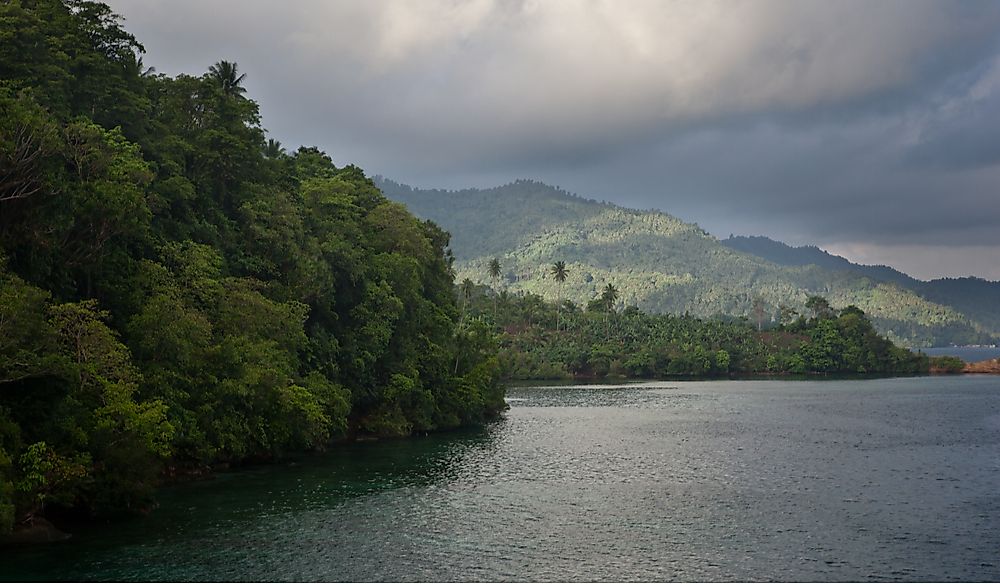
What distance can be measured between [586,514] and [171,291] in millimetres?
29220

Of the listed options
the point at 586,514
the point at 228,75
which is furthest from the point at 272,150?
the point at 586,514

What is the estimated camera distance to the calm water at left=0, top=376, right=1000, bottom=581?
35.4 meters

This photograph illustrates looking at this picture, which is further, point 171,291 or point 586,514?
point 171,291

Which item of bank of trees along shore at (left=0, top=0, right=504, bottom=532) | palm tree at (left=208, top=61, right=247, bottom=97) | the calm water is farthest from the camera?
palm tree at (left=208, top=61, right=247, bottom=97)

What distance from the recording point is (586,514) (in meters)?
46.6

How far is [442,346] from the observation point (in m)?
91.8

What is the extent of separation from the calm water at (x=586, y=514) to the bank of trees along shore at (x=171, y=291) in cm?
420

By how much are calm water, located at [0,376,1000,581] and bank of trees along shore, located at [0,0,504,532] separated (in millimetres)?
4200

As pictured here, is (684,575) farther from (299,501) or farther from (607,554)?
(299,501)

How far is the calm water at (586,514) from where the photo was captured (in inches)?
1393

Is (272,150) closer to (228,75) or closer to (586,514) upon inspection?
(228,75)

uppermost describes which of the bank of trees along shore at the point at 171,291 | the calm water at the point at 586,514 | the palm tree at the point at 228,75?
the palm tree at the point at 228,75

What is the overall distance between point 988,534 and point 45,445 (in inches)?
1786

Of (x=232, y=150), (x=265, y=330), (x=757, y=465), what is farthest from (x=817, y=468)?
(x=232, y=150)
